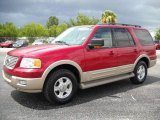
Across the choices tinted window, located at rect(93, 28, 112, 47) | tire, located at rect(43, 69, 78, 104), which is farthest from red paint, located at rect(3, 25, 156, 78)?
tire, located at rect(43, 69, 78, 104)

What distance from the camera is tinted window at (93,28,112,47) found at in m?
6.75

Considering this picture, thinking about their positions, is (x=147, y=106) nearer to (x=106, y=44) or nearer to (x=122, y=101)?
(x=122, y=101)

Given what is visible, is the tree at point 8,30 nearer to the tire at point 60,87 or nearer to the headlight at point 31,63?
the tire at point 60,87

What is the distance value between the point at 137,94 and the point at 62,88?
2.18m

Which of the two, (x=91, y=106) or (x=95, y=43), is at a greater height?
(x=95, y=43)

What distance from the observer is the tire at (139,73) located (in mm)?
8096

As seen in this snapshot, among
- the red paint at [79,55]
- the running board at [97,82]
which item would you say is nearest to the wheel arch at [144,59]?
the red paint at [79,55]

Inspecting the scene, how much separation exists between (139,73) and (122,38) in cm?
144

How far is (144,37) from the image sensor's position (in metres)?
8.52

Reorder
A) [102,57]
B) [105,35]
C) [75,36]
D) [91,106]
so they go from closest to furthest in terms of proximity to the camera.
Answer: [91,106]
[102,57]
[75,36]
[105,35]

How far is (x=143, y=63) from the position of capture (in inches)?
328

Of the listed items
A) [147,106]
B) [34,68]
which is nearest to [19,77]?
[34,68]

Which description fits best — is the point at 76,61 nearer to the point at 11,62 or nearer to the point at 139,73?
the point at 11,62

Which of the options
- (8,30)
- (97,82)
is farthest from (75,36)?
(8,30)
